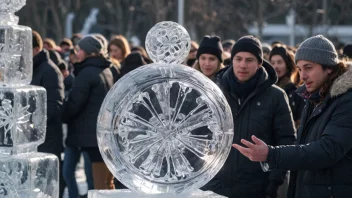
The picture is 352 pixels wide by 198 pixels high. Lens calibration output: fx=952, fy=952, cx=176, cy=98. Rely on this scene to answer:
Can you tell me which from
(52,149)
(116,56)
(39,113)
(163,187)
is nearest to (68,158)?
(52,149)

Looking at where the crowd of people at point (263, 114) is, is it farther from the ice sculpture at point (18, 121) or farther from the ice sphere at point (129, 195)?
the ice sculpture at point (18, 121)

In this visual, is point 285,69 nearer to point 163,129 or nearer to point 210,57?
point 210,57

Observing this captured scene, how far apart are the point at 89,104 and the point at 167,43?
4.75 m

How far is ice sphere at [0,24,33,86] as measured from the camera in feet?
15.3

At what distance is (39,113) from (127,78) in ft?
2.55

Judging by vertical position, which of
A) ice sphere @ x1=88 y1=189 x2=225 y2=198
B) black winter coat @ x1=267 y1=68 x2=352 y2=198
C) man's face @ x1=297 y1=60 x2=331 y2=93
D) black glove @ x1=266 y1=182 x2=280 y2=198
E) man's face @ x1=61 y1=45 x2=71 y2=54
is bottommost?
black glove @ x1=266 y1=182 x2=280 y2=198

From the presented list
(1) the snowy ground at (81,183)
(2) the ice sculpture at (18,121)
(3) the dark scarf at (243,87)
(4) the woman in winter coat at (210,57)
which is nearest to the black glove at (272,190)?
(3) the dark scarf at (243,87)

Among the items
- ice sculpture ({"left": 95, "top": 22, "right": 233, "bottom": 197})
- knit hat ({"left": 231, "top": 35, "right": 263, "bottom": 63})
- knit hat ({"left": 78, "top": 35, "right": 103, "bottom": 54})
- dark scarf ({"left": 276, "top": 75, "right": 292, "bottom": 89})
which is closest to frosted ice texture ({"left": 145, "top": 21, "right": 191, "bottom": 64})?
ice sculpture ({"left": 95, "top": 22, "right": 233, "bottom": 197})

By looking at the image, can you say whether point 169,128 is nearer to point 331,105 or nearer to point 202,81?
point 202,81

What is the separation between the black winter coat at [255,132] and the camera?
6.01m

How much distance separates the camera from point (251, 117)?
6.09 meters

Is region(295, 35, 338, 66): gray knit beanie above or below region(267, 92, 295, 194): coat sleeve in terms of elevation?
above

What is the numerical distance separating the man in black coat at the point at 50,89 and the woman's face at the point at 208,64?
62.8 inches

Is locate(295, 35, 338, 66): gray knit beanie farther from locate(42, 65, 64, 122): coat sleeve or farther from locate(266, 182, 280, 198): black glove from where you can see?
locate(42, 65, 64, 122): coat sleeve
